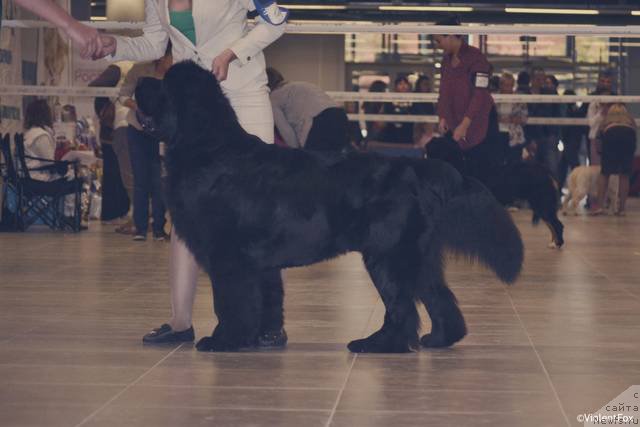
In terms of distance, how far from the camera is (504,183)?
32.4 feet

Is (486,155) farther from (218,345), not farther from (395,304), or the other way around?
(218,345)

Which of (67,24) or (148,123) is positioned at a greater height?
(67,24)

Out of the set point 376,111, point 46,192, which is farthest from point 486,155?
point 376,111

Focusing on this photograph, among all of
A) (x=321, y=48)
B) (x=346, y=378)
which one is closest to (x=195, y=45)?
(x=346, y=378)

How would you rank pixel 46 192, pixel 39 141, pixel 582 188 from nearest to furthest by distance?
pixel 46 192, pixel 39 141, pixel 582 188

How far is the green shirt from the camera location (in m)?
4.80

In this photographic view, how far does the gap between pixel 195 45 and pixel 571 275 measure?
12.2ft

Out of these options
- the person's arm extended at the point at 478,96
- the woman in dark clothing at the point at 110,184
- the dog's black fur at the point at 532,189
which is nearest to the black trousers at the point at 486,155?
the person's arm extended at the point at 478,96

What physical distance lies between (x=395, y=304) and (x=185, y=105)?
1080 mm

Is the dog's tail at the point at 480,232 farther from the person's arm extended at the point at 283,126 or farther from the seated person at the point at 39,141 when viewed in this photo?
the seated person at the point at 39,141

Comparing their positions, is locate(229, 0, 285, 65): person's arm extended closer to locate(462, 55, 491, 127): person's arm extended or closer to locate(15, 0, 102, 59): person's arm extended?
locate(15, 0, 102, 59): person's arm extended

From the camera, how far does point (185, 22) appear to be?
4.81 metres

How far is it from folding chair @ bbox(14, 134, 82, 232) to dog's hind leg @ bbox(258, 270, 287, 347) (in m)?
7.18

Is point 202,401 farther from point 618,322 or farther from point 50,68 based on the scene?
point 50,68
